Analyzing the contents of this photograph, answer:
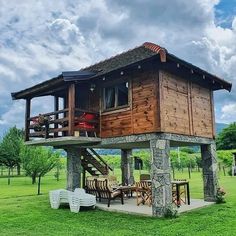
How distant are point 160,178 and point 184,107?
131 inches

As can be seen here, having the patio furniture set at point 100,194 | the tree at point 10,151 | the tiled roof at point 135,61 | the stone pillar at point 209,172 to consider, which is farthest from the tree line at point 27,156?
the stone pillar at point 209,172

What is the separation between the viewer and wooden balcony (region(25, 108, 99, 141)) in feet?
40.6

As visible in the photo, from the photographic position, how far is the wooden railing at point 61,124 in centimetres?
1248

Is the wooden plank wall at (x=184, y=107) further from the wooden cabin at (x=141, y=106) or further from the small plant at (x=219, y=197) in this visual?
the small plant at (x=219, y=197)

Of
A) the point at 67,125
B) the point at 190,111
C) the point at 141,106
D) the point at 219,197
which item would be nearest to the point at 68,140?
the point at 67,125

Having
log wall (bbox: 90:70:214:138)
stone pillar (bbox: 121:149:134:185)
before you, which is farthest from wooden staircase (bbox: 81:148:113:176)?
log wall (bbox: 90:70:214:138)

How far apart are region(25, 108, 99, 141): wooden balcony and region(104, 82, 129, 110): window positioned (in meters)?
0.73

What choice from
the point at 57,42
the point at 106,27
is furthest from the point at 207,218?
the point at 57,42

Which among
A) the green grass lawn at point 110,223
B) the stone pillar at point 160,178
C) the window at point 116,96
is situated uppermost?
the window at point 116,96

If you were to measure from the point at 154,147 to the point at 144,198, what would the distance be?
338cm

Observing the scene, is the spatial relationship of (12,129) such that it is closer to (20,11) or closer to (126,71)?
(20,11)

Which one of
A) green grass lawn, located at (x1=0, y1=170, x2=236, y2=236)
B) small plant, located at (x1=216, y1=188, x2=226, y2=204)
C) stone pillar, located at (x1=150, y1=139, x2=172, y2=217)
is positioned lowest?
green grass lawn, located at (x1=0, y1=170, x2=236, y2=236)

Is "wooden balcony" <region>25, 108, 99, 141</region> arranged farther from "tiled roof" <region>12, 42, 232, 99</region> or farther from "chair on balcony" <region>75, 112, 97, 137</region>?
"tiled roof" <region>12, 42, 232, 99</region>

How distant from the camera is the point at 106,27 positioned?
17.6 meters
